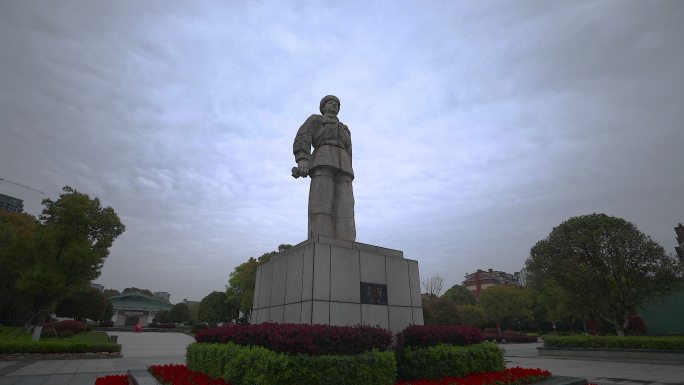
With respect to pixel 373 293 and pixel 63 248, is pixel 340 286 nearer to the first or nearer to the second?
pixel 373 293

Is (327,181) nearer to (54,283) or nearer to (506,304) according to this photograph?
(54,283)

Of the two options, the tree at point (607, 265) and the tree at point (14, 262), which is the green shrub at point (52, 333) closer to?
the tree at point (14, 262)

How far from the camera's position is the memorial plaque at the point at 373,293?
6.32m

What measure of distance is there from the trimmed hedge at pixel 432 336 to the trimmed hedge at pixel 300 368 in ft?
3.78

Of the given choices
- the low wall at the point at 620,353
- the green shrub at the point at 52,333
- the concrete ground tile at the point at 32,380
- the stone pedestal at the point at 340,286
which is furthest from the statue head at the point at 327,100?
the green shrub at the point at 52,333

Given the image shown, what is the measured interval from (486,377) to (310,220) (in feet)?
13.6

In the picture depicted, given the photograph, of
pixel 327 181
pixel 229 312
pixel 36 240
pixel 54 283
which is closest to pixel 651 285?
pixel 327 181

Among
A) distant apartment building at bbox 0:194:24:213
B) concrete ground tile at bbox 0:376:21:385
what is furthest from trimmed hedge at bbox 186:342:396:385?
distant apartment building at bbox 0:194:24:213

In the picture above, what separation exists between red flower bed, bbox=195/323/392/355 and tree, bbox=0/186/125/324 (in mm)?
16817

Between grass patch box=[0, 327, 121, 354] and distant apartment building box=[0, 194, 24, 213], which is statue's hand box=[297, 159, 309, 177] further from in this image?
distant apartment building box=[0, 194, 24, 213]

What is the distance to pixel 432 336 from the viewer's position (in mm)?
5957

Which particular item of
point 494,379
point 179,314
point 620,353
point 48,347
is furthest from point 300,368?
point 179,314

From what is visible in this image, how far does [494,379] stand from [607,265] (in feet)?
54.0

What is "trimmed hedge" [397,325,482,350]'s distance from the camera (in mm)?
5934
